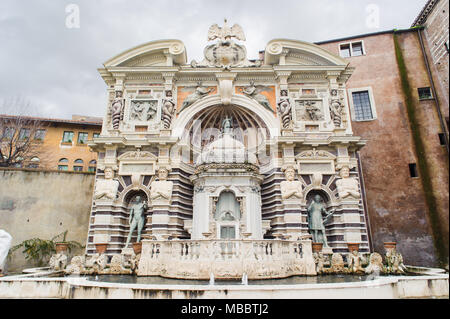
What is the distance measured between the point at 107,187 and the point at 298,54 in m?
14.1

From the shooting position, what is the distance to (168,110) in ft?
55.5

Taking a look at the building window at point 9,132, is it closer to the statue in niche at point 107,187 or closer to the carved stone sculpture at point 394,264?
the statue in niche at point 107,187

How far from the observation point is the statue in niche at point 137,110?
56.5 feet

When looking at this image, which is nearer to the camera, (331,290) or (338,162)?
(331,290)

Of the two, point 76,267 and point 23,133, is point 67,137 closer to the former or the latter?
point 23,133

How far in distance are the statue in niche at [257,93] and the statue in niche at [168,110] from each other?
451 cm

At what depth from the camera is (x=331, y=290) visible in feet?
22.9

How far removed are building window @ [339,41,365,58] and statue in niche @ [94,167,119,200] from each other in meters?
18.5

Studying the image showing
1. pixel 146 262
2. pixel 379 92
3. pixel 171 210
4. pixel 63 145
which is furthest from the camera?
pixel 63 145

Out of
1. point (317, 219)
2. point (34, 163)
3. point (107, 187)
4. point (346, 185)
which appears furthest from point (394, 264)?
point (34, 163)

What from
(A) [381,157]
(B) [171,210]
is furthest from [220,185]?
(A) [381,157]

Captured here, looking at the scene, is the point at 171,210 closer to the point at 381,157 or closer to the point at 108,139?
the point at 108,139
